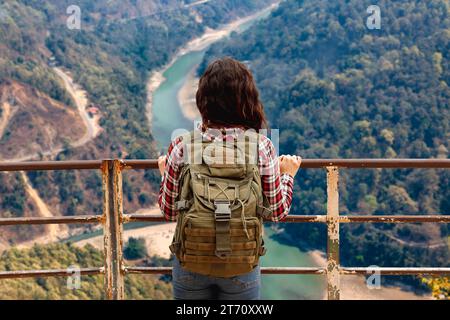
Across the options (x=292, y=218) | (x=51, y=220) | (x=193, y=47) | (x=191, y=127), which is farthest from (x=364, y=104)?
(x=51, y=220)

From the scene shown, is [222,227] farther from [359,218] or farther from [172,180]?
[359,218]

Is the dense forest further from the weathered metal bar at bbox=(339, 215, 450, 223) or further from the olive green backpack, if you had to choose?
the olive green backpack

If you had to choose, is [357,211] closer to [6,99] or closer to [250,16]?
[6,99]

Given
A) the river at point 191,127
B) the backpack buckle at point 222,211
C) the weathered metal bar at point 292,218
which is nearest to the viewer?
the backpack buckle at point 222,211

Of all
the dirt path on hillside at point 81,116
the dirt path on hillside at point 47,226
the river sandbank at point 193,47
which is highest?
the river sandbank at point 193,47

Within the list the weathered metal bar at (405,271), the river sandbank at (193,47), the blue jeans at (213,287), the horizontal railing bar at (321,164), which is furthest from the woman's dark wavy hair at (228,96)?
the river sandbank at (193,47)

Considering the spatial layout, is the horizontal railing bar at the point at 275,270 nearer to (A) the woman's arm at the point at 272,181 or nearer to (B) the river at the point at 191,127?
(A) the woman's arm at the point at 272,181

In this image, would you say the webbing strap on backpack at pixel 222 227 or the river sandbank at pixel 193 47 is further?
the river sandbank at pixel 193 47

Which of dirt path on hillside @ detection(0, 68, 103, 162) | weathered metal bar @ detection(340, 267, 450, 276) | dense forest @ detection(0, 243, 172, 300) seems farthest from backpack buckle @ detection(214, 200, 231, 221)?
dirt path on hillside @ detection(0, 68, 103, 162)
